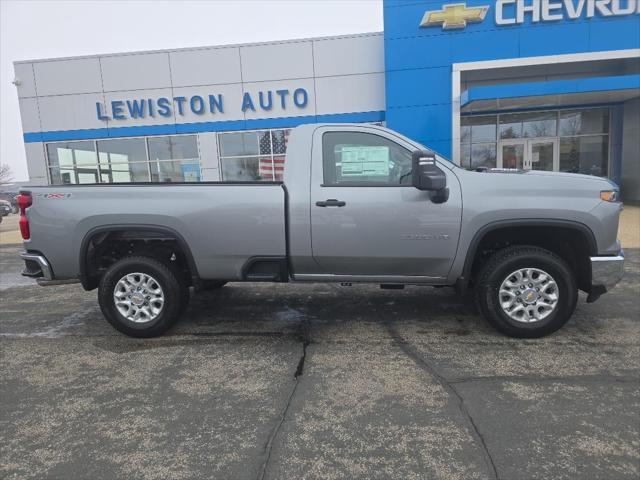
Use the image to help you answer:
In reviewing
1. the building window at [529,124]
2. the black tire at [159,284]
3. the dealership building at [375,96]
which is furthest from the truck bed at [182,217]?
the building window at [529,124]

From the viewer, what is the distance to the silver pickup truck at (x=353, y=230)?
4.22 metres

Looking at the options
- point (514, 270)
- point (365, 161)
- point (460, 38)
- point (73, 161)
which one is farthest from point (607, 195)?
point (73, 161)

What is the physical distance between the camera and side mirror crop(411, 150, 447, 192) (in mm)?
3973

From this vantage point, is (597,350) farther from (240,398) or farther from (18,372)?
(18,372)

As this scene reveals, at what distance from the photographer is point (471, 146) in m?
18.0

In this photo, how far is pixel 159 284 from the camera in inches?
181

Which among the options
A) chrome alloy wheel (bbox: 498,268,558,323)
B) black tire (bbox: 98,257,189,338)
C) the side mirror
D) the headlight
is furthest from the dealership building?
black tire (bbox: 98,257,189,338)

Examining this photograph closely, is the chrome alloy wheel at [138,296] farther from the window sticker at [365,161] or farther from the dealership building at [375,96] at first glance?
the dealership building at [375,96]

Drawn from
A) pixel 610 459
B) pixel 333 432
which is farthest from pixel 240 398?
pixel 610 459

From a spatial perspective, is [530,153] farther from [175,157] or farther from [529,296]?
[529,296]

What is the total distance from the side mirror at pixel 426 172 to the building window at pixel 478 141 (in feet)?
47.8

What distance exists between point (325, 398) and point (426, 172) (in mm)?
2045

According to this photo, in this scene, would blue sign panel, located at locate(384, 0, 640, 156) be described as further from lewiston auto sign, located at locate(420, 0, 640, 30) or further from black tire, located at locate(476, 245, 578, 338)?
black tire, located at locate(476, 245, 578, 338)

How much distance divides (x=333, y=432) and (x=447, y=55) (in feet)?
49.7
